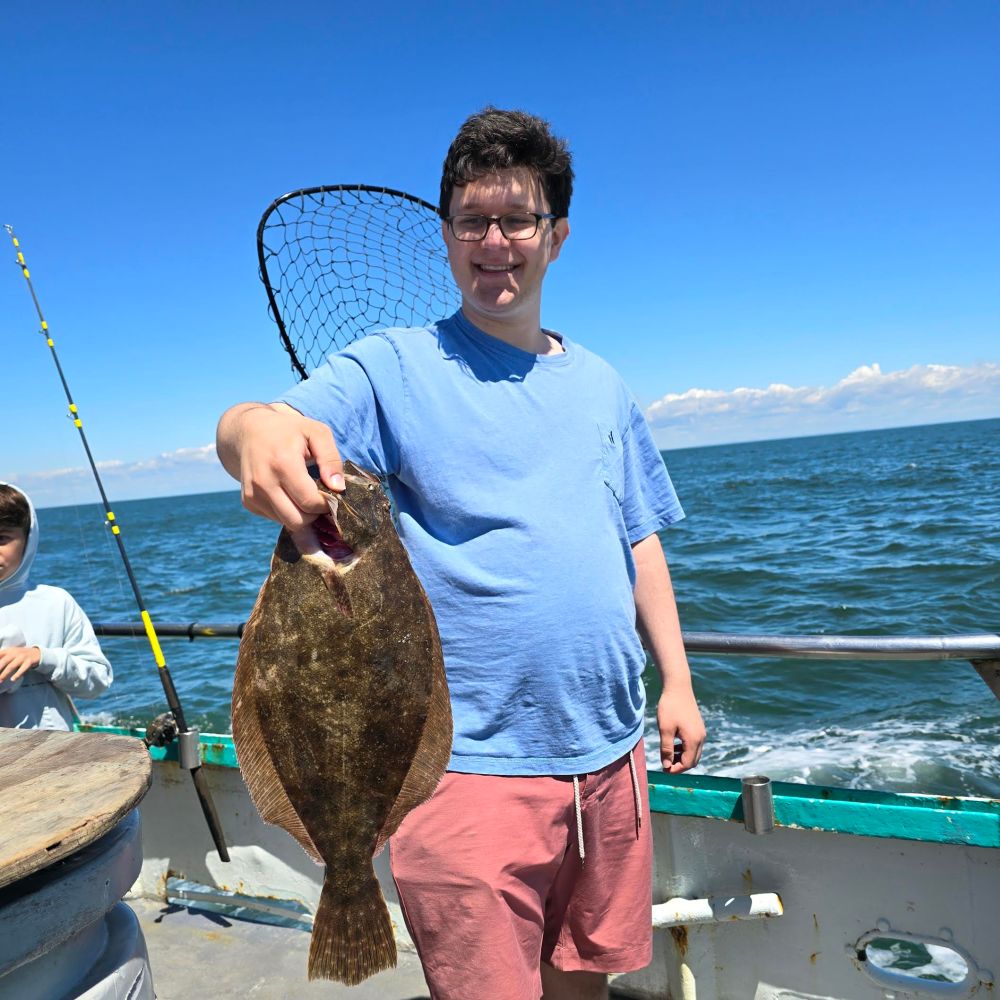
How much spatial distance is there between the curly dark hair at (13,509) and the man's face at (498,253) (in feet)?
8.15

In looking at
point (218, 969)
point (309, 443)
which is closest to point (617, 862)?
point (309, 443)

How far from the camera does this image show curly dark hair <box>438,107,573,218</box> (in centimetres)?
213

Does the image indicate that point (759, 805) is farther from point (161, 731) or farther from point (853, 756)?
point (853, 756)

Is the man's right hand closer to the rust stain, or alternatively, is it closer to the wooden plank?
the wooden plank

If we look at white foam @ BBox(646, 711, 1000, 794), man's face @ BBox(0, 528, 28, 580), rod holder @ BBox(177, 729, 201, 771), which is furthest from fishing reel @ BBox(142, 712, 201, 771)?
white foam @ BBox(646, 711, 1000, 794)

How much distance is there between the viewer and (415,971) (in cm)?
331

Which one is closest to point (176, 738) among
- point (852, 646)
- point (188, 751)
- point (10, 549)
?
point (188, 751)

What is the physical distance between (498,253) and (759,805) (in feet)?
6.36

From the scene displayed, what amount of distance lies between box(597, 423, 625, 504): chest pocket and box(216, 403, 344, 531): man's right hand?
0.93 m

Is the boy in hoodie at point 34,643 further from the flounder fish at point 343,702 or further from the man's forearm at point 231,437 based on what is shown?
the man's forearm at point 231,437

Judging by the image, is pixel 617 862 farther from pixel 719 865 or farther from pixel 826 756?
pixel 826 756

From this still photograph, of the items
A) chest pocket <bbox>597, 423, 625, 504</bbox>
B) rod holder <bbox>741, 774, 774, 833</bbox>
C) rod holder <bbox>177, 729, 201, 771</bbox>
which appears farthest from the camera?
rod holder <bbox>177, 729, 201, 771</bbox>

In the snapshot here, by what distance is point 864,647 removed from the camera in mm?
2645

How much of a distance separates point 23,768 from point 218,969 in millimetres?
1923
